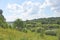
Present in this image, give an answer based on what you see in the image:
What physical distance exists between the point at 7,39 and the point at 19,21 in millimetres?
76132

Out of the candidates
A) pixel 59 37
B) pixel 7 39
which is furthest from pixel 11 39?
pixel 59 37

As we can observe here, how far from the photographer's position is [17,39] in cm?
1167

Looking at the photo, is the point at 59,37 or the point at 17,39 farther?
the point at 59,37

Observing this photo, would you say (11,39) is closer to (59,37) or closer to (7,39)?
(7,39)

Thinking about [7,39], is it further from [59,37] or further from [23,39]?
[59,37]

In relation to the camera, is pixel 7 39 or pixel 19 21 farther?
pixel 19 21

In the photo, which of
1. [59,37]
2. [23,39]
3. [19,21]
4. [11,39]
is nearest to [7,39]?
[11,39]

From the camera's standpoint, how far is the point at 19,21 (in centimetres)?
8731

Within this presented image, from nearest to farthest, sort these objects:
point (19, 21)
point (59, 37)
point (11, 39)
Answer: point (11, 39) < point (59, 37) < point (19, 21)

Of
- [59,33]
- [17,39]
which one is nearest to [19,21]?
[59,33]

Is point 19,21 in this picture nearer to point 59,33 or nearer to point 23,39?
point 59,33

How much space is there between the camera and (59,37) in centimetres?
2261

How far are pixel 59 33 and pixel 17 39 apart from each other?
12.8 m

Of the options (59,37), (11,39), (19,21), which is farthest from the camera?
(19,21)
